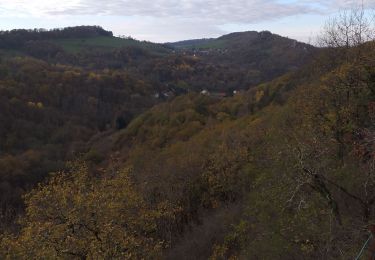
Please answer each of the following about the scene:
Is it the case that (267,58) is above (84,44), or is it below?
below

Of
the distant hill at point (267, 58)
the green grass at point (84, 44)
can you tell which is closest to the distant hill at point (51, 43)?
the green grass at point (84, 44)

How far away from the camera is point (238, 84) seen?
13438 cm

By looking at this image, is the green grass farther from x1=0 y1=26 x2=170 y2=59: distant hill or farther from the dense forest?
the dense forest

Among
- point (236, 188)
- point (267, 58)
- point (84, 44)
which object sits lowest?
point (236, 188)

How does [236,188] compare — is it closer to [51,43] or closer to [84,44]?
[51,43]

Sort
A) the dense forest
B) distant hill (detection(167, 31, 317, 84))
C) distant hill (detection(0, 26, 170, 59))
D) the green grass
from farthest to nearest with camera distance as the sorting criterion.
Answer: the green grass, distant hill (detection(0, 26, 170, 59)), distant hill (detection(167, 31, 317, 84)), the dense forest

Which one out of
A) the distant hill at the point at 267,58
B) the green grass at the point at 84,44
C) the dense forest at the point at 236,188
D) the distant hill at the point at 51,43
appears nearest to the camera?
the dense forest at the point at 236,188

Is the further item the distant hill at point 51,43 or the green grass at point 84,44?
the green grass at point 84,44

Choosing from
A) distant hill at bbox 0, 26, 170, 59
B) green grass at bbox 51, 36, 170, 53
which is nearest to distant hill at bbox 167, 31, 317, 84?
green grass at bbox 51, 36, 170, 53

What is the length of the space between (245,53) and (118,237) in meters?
185

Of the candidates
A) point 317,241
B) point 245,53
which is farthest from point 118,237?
point 245,53

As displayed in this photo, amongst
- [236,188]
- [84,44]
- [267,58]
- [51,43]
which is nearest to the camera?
[236,188]

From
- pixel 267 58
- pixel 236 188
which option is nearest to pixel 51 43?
pixel 267 58

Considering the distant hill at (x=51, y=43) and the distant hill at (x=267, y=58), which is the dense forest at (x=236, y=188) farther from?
the distant hill at (x=51, y=43)
